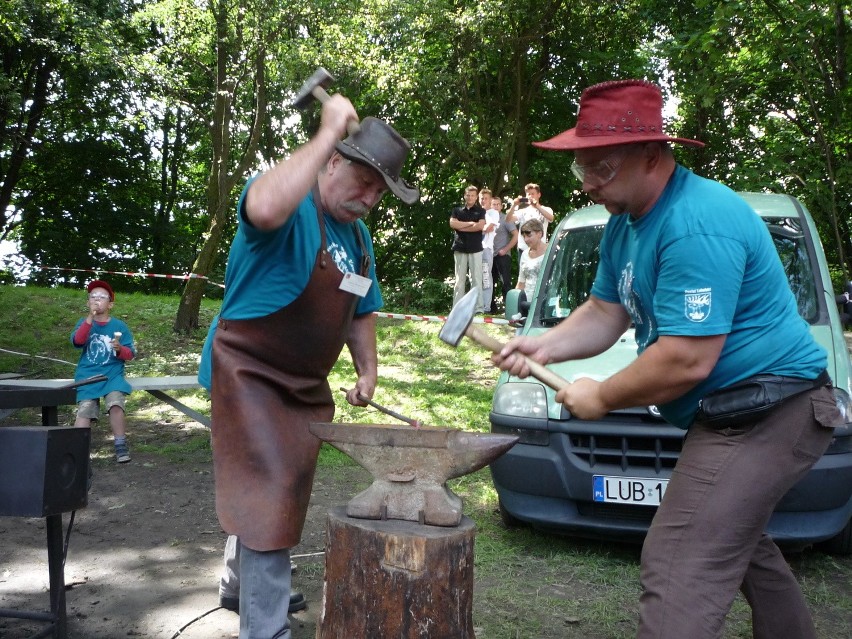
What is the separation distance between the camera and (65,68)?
18.5 metres

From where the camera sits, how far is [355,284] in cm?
315

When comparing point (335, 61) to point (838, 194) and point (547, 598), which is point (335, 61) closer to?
point (838, 194)

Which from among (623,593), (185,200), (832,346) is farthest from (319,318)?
(185,200)

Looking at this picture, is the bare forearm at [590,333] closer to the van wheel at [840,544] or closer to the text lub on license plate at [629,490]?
the text lub on license plate at [629,490]

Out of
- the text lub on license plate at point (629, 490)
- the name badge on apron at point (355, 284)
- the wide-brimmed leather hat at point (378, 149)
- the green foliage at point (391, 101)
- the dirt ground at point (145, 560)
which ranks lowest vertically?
the dirt ground at point (145, 560)

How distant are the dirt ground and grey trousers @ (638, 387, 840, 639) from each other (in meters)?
1.94

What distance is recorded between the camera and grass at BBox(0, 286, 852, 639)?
3922mm

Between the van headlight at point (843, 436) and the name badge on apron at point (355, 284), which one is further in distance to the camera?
the van headlight at point (843, 436)

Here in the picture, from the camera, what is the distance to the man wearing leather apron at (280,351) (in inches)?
116

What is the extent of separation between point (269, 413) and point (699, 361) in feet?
5.13

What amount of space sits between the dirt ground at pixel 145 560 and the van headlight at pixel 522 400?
1.35 meters

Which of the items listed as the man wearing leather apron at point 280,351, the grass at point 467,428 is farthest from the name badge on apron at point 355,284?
the grass at point 467,428

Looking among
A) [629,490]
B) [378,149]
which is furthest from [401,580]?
[629,490]

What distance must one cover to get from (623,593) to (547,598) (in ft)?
1.30
